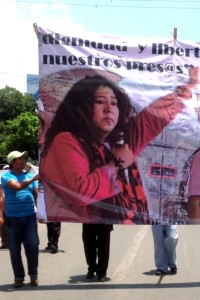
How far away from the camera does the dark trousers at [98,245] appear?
27.0 feet

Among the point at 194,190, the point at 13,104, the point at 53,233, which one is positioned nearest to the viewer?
the point at 194,190

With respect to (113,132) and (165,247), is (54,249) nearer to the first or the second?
(165,247)

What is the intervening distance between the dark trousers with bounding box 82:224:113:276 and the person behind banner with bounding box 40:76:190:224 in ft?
1.91

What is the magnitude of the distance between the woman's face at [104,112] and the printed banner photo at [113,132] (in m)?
0.01

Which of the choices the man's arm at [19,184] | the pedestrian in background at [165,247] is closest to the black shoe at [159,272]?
the pedestrian in background at [165,247]

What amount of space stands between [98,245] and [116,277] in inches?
→ 24.2

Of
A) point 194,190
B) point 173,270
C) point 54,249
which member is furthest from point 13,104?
point 194,190

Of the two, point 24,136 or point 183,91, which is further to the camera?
point 24,136

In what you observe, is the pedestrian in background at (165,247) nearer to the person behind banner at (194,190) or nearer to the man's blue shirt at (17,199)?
the person behind banner at (194,190)

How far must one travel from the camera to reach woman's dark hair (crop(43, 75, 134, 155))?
7676mm

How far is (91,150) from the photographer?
7.69 metres

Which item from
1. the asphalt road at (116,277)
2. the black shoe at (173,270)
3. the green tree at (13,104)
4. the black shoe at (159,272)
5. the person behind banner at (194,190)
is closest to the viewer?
the asphalt road at (116,277)

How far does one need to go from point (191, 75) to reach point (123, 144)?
1.22m

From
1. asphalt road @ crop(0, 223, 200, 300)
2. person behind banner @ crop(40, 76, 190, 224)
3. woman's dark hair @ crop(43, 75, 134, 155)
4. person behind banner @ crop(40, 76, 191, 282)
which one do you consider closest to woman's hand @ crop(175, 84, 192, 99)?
person behind banner @ crop(40, 76, 191, 282)
